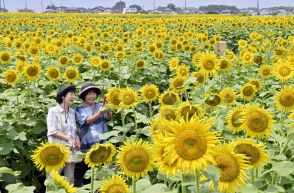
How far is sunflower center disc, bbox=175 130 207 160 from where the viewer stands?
6.75 feet

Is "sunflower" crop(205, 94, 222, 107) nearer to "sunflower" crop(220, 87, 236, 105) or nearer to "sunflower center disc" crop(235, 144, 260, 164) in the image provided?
"sunflower" crop(220, 87, 236, 105)

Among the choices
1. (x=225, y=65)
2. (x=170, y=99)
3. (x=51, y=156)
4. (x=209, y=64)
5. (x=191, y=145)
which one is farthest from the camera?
(x=225, y=65)

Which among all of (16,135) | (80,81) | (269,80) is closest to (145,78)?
(80,81)

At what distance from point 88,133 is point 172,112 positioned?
2.56 meters

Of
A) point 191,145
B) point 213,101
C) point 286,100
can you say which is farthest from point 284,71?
point 191,145

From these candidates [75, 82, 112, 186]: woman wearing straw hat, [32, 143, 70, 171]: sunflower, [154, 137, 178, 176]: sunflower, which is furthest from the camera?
[75, 82, 112, 186]: woman wearing straw hat

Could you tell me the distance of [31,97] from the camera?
654 cm

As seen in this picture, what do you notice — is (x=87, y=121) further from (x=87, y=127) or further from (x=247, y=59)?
(x=247, y=59)

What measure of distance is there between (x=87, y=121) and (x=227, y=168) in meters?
3.39

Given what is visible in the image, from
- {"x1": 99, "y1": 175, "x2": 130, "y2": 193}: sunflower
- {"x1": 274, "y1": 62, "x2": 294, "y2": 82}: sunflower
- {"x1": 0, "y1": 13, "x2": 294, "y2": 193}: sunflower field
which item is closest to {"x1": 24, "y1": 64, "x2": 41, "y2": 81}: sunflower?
{"x1": 0, "y1": 13, "x2": 294, "y2": 193}: sunflower field

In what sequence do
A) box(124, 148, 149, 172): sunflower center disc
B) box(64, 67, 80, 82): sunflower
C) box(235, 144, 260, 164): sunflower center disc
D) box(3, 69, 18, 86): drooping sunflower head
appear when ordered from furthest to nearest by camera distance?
box(64, 67, 80, 82): sunflower, box(3, 69, 18, 86): drooping sunflower head, box(235, 144, 260, 164): sunflower center disc, box(124, 148, 149, 172): sunflower center disc

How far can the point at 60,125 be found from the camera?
529 cm

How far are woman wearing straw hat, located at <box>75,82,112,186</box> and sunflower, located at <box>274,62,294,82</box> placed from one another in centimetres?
198

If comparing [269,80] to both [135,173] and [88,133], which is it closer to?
[88,133]
